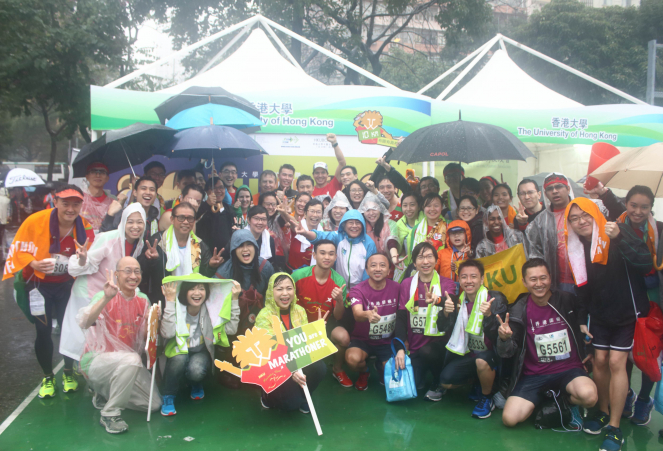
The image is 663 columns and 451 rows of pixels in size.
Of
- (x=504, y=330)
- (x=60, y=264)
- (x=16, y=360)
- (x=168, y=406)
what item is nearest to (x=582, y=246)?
(x=504, y=330)

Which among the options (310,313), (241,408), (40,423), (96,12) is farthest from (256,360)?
(96,12)

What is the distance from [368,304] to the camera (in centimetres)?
425

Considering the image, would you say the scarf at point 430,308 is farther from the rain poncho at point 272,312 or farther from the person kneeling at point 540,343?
the rain poncho at point 272,312

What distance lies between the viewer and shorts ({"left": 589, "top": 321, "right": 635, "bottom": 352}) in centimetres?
347

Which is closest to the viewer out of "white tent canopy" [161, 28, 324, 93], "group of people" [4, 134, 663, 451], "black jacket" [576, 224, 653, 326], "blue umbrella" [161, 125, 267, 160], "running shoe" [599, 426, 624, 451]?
"running shoe" [599, 426, 624, 451]

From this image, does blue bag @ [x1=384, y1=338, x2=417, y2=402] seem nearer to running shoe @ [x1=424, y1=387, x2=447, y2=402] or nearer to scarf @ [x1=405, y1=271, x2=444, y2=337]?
running shoe @ [x1=424, y1=387, x2=447, y2=402]

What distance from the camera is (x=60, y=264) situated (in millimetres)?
4031

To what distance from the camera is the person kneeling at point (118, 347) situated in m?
3.59

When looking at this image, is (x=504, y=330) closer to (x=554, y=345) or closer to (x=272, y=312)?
(x=554, y=345)

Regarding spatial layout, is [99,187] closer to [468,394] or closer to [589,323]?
[468,394]

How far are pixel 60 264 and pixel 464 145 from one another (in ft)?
11.6

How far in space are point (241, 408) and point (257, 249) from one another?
4.40ft

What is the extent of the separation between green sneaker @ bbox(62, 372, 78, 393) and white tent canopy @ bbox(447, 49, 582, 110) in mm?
6793

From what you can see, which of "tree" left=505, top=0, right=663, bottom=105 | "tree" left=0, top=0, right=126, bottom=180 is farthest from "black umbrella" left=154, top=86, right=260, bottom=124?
"tree" left=505, top=0, right=663, bottom=105
